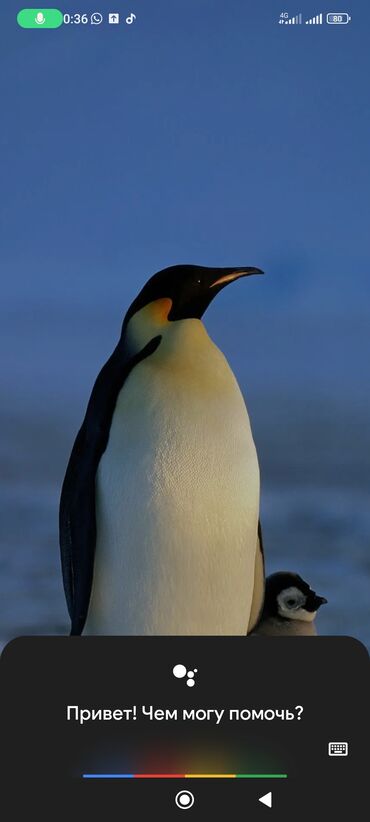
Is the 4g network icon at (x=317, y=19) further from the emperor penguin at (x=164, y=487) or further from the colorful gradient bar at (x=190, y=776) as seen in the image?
the colorful gradient bar at (x=190, y=776)

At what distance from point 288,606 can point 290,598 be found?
0.04 metres

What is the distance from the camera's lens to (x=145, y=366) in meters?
1.34

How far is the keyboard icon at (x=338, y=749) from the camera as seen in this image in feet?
2.70

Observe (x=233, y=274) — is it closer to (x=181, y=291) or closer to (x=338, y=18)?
(x=181, y=291)

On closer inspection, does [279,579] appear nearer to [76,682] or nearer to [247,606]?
[247,606]

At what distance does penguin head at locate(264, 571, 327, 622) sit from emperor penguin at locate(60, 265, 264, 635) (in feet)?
0.11

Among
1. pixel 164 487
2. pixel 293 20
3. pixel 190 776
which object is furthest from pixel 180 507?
Result: pixel 293 20

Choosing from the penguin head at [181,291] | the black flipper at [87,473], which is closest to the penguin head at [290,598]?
the black flipper at [87,473]

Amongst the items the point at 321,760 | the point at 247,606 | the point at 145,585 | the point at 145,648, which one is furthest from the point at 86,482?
the point at 321,760

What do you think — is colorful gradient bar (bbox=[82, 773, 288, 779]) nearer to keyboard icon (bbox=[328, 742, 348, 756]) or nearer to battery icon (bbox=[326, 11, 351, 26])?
keyboard icon (bbox=[328, 742, 348, 756])

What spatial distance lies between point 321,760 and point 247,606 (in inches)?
19.7

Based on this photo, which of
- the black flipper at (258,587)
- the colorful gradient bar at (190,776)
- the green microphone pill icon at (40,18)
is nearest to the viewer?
the colorful gradient bar at (190,776)

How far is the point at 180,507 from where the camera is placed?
126 cm

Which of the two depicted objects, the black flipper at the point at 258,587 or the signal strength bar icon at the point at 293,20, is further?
the black flipper at the point at 258,587
